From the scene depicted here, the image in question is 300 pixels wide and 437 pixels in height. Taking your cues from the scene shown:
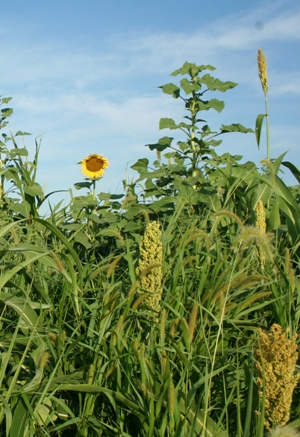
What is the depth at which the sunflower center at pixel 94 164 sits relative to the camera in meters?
5.39

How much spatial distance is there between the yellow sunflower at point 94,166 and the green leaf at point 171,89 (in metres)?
1.01

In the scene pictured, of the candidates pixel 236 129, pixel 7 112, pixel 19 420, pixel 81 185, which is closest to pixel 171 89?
pixel 236 129

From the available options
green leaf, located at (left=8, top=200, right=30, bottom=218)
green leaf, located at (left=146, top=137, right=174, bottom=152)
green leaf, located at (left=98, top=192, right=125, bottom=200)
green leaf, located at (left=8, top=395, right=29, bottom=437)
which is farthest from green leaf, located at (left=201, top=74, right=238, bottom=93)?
green leaf, located at (left=8, top=395, right=29, bottom=437)

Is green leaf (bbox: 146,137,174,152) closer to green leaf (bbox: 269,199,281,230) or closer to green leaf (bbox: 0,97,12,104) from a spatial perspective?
green leaf (bbox: 269,199,281,230)

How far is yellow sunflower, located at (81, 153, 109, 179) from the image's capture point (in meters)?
5.36

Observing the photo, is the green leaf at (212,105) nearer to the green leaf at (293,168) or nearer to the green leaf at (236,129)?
the green leaf at (236,129)

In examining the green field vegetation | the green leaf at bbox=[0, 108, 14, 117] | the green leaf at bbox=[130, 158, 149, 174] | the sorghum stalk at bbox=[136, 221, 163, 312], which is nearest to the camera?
the green field vegetation

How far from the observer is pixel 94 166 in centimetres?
540

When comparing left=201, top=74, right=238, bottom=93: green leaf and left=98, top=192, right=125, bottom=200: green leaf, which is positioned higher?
left=201, top=74, right=238, bottom=93: green leaf

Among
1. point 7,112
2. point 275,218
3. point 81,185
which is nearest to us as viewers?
point 275,218

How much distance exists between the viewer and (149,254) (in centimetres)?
261

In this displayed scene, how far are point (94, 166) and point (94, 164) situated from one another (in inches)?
1.0

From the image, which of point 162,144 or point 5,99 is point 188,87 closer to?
point 162,144

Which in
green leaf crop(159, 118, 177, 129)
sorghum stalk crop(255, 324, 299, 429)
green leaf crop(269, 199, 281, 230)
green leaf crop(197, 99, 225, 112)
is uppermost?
A: green leaf crop(197, 99, 225, 112)
